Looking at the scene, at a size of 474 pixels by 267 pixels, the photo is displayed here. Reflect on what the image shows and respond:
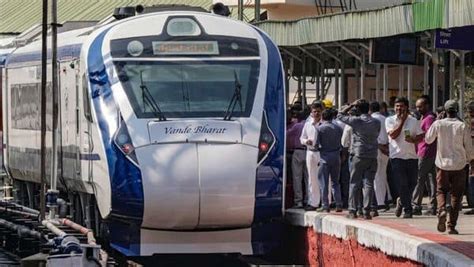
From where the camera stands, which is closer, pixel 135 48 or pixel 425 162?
pixel 135 48

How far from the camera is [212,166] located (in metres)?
15.9

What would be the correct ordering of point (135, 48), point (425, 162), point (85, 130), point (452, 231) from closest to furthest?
point (452, 231)
point (135, 48)
point (85, 130)
point (425, 162)

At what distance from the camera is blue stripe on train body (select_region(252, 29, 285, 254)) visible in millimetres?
16422

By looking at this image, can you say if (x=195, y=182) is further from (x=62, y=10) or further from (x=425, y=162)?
(x=62, y=10)

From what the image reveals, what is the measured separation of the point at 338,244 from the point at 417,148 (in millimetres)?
2397

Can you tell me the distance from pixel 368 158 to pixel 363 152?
102mm

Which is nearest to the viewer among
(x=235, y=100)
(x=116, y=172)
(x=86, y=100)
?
(x=116, y=172)

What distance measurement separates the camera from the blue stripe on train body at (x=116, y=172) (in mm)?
16047

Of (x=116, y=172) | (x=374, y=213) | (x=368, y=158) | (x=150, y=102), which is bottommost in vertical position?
(x=374, y=213)

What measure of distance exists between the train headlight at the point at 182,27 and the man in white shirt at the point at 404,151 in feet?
9.80

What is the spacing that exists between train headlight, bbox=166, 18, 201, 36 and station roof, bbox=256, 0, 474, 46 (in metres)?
3.27

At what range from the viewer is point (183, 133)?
53.3 ft

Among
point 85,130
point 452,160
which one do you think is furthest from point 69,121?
point 452,160

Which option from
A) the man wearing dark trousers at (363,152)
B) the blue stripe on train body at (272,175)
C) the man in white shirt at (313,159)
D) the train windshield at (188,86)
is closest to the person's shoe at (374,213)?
the man wearing dark trousers at (363,152)
